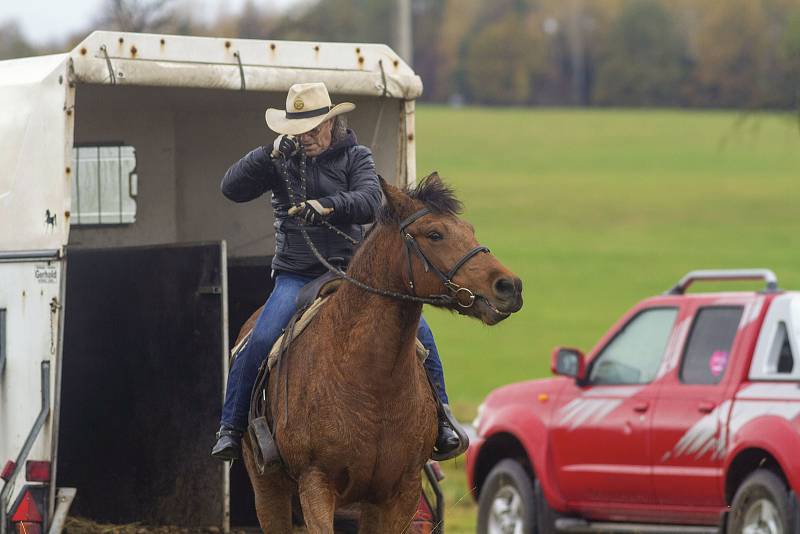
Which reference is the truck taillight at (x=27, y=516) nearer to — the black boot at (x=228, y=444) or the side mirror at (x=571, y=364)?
the black boot at (x=228, y=444)

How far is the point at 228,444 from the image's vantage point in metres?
8.14

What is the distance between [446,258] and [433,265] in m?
0.08

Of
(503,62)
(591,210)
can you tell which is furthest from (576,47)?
(591,210)

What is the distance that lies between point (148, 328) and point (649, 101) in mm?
113363

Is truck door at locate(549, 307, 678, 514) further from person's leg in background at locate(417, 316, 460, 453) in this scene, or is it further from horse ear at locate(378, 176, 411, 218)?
horse ear at locate(378, 176, 411, 218)

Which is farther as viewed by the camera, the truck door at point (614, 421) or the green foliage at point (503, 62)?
the green foliage at point (503, 62)

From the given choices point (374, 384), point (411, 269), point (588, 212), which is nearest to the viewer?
point (411, 269)

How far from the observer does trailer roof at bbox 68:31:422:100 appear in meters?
8.47

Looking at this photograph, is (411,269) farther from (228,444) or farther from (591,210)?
(591,210)

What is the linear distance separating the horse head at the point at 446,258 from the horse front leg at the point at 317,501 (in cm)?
104

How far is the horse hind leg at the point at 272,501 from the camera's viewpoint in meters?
Result: 8.38

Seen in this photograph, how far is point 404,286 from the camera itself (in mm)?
7324

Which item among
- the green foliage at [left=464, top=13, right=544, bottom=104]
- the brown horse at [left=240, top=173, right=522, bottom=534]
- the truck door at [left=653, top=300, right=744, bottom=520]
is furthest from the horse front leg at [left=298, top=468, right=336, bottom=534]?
the green foliage at [left=464, top=13, right=544, bottom=104]

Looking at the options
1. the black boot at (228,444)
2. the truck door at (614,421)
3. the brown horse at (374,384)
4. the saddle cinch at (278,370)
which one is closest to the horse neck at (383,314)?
the brown horse at (374,384)
